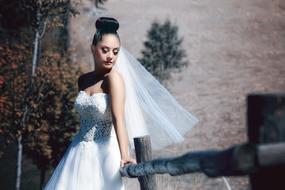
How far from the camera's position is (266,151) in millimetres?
1241

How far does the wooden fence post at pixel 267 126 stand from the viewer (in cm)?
122

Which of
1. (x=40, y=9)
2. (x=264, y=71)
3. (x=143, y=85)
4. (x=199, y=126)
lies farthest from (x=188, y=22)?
(x=143, y=85)

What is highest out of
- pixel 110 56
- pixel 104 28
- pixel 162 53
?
pixel 162 53

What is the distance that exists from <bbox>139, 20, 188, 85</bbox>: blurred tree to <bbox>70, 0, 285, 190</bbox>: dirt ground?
258cm

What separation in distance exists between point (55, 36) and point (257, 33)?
30.8 ft

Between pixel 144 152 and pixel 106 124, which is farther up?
pixel 106 124

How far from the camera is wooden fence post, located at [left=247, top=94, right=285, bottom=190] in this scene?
48.0 inches

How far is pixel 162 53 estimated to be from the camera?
12.4 metres

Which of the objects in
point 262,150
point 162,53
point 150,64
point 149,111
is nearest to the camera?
point 262,150

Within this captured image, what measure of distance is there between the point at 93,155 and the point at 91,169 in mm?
106

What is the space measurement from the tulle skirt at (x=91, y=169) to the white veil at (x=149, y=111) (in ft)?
1.24

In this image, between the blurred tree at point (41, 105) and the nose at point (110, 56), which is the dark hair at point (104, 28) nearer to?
the nose at point (110, 56)

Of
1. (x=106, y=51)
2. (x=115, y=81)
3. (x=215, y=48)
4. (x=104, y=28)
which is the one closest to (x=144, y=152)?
(x=115, y=81)

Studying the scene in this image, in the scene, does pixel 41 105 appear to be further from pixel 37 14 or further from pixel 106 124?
pixel 106 124
